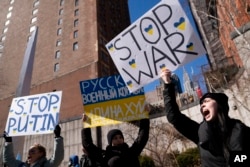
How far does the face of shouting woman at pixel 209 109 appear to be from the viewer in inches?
73.7

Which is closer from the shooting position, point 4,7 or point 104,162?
point 104,162

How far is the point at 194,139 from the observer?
225 cm

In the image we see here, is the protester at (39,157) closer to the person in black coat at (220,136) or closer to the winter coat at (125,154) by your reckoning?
the winter coat at (125,154)

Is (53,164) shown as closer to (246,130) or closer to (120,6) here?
(246,130)

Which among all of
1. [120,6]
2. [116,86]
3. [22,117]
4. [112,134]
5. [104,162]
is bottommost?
[104,162]

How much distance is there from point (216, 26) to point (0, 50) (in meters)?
37.6

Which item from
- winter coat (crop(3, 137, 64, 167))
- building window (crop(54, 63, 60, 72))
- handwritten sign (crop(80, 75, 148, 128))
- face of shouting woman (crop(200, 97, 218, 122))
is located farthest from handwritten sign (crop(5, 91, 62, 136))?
building window (crop(54, 63, 60, 72))

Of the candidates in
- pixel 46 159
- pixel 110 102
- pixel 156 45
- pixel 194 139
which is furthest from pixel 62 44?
pixel 194 139

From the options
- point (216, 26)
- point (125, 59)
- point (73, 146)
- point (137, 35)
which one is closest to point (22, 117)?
point (125, 59)

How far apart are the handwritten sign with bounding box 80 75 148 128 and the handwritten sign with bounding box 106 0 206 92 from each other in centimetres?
76

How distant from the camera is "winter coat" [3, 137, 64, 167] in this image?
3.27 m

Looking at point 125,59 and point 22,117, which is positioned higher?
point 125,59

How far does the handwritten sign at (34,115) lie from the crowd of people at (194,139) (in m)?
0.65

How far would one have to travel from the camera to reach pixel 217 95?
1.97 m
